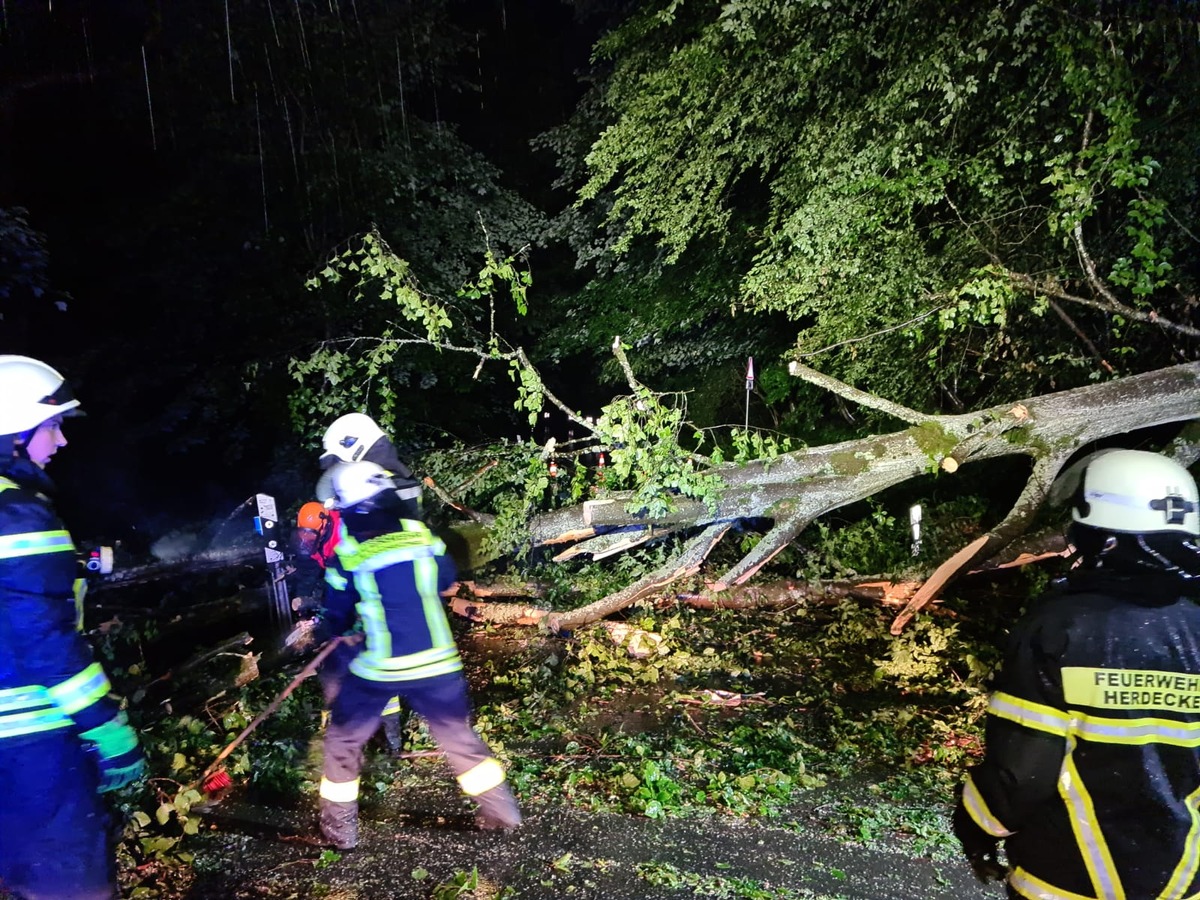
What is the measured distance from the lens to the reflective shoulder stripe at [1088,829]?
1310 millimetres

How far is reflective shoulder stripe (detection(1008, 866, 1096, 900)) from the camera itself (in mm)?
1353

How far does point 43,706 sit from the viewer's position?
190 cm

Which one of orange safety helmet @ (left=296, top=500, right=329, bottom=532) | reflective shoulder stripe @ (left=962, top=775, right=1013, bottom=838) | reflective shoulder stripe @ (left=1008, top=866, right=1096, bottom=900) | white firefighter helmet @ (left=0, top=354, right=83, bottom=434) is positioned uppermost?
white firefighter helmet @ (left=0, top=354, right=83, bottom=434)

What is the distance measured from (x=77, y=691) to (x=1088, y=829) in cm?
250

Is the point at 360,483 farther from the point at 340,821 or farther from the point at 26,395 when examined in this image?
the point at 340,821

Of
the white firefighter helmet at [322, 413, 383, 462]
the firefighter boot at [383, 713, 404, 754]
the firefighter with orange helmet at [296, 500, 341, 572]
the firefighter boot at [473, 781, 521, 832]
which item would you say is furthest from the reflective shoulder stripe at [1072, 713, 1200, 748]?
the firefighter with orange helmet at [296, 500, 341, 572]

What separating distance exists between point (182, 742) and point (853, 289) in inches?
→ 237

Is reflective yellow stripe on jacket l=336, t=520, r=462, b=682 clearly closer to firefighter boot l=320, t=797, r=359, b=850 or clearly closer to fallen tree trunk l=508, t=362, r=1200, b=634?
firefighter boot l=320, t=797, r=359, b=850

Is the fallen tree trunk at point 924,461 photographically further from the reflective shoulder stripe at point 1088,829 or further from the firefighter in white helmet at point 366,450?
the reflective shoulder stripe at point 1088,829

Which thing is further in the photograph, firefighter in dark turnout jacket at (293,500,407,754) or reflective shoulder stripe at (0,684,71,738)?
firefighter in dark turnout jacket at (293,500,407,754)

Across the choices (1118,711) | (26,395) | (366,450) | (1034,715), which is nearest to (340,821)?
(366,450)

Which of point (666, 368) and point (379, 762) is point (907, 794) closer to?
point (379, 762)

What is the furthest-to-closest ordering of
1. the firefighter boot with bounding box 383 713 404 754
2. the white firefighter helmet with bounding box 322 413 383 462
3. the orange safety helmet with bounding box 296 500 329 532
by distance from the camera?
the orange safety helmet with bounding box 296 500 329 532 → the firefighter boot with bounding box 383 713 404 754 → the white firefighter helmet with bounding box 322 413 383 462

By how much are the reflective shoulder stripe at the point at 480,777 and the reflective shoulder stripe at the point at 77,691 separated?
1.33 m
